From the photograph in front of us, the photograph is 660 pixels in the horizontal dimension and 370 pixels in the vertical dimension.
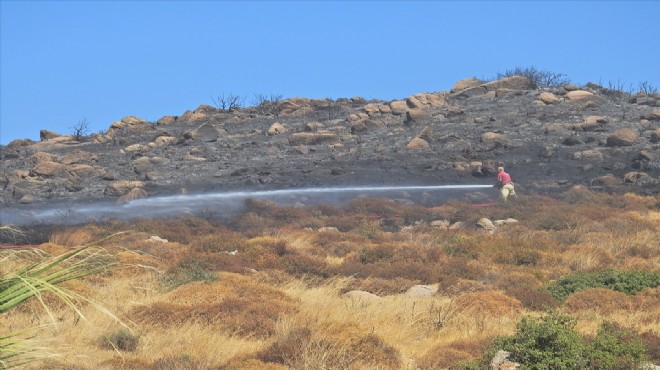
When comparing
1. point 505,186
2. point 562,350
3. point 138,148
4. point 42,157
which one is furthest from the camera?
point 138,148

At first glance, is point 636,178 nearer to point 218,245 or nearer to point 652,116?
point 652,116

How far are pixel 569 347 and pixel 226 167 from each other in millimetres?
32294

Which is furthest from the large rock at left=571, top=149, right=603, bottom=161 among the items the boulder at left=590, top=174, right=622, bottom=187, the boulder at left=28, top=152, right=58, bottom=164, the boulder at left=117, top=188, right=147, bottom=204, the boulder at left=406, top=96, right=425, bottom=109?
the boulder at left=28, top=152, right=58, bottom=164

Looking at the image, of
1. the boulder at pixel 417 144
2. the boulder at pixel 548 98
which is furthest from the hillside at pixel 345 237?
the boulder at pixel 417 144

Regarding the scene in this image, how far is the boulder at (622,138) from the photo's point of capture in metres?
39.4

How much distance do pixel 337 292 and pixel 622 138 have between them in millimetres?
28523

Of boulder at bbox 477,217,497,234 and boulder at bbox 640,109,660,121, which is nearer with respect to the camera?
boulder at bbox 477,217,497,234

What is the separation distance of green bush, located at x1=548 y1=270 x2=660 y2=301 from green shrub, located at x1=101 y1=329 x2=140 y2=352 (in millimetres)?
6543

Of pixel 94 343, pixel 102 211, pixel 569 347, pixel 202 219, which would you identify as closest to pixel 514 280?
pixel 569 347

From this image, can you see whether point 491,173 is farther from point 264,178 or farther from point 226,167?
point 226,167

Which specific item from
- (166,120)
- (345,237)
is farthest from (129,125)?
(345,237)

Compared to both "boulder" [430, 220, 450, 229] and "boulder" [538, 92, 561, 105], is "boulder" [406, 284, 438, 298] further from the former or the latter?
"boulder" [538, 92, 561, 105]

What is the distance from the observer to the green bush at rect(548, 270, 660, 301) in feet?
44.9

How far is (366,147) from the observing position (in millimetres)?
42750
